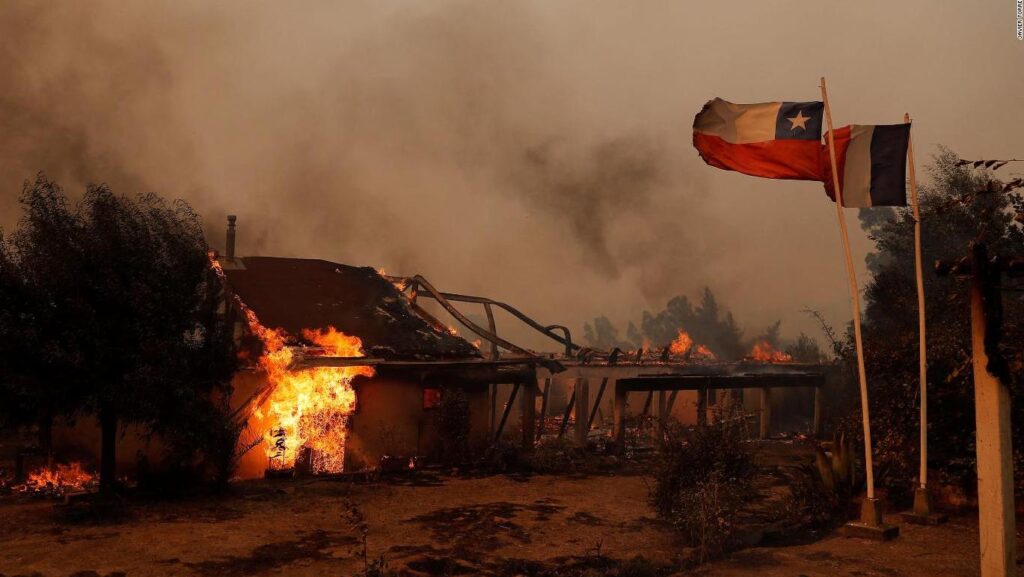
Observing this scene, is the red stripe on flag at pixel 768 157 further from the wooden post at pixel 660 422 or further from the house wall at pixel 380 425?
the house wall at pixel 380 425

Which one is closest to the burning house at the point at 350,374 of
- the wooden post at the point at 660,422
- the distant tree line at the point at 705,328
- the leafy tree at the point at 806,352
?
the wooden post at the point at 660,422

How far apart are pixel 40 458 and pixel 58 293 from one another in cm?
588

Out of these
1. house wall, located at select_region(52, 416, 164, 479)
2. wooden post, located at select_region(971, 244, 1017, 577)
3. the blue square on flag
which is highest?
the blue square on flag

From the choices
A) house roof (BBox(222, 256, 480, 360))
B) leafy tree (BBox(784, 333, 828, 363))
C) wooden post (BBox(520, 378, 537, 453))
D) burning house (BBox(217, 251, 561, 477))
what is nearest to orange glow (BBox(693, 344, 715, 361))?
leafy tree (BBox(784, 333, 828, 363))

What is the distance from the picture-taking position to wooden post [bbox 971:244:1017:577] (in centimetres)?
806

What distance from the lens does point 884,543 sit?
34.7 ft

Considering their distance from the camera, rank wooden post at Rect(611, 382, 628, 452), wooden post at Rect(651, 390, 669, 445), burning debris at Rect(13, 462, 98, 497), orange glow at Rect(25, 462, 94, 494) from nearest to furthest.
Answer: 1. wooden post at Rect(651, 390, 669, 445)
2. burning debris at Rect(13, 462, 98, 497)
3. orange glow at Rect(25, 462, 94, 494)
4. wooden post at Rect(611, 382, 628, 452)

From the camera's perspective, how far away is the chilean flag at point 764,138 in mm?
11148

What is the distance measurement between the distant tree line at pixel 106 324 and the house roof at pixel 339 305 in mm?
4225

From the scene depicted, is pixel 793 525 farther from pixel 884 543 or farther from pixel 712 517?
pixel 712 517

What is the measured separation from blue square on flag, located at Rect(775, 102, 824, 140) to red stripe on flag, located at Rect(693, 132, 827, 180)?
95 mm

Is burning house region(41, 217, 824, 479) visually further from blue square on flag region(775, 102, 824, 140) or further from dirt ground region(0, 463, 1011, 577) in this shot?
blue square on flag region(775, 102, 824, 140)

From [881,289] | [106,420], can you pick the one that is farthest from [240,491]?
[881,289]

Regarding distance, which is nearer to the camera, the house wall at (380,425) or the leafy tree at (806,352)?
the house wall at (380,425)
